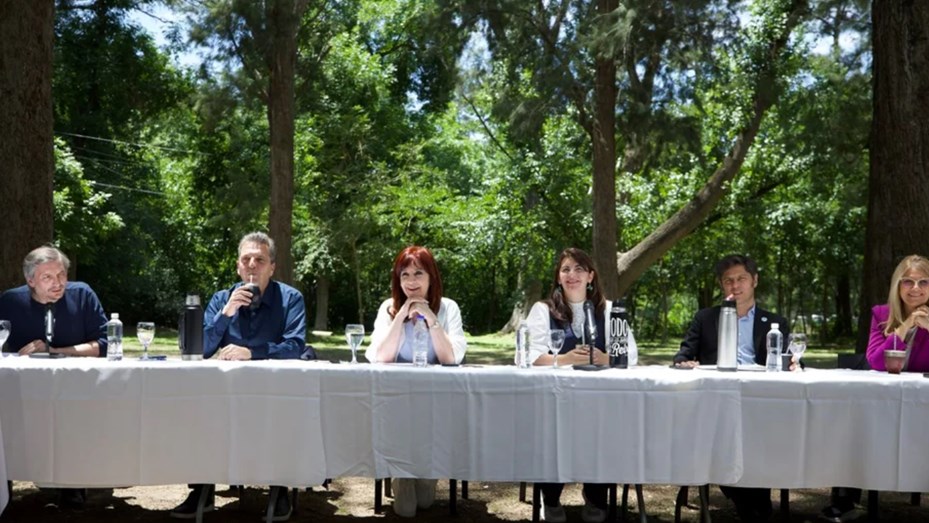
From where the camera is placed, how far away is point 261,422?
4.08 metres

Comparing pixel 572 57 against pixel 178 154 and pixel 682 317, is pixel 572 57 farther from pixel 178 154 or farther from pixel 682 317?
pixel 682 317

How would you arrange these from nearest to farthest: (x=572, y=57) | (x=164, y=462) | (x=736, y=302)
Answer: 1. (x=164, y=462)
2. (x=736, y=302)
3. (x=572, y=57)

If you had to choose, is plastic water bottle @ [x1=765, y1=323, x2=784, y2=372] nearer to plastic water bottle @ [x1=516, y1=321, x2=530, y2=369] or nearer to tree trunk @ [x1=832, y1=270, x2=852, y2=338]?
plastic water bottle @ [x1=516, y1=321, x2=530, y2=369]

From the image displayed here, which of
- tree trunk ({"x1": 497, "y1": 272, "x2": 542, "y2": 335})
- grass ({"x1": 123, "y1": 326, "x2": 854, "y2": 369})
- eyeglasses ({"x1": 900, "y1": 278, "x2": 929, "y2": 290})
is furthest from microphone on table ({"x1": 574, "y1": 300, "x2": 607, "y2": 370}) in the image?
tree trunk ({"x1": 497, "y1": 272, "x2": 542, "y2": 335})

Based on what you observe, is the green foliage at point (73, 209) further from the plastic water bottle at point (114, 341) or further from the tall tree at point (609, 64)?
the plastic water bottle at point (114, 341)

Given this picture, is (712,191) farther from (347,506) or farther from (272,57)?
(347,506)

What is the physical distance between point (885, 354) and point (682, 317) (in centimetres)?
3296

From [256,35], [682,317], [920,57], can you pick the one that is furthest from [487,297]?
[920,57]

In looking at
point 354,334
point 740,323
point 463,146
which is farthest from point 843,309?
point 354,334

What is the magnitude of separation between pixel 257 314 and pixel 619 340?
1917mm

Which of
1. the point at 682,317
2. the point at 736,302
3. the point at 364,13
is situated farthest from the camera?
the point at 682,317

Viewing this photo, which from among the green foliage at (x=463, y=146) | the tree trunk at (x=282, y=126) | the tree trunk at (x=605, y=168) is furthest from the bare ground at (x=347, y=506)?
the tree trunk at (x=282, y=126)

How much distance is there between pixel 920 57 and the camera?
651 cm

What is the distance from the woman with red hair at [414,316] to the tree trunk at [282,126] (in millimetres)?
8945
